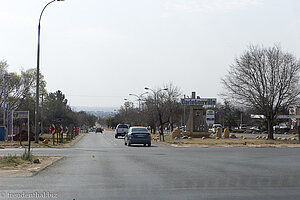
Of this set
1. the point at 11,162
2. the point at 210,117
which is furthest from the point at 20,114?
the point at 210,117

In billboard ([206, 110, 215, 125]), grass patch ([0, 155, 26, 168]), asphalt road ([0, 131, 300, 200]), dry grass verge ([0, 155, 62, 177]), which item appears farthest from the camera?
billboard ([206, 110, 215, 125])

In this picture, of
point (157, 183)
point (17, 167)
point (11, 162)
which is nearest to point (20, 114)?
point (11, 162)

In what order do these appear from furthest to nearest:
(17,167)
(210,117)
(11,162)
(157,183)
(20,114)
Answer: (210,117), (20,114), (11,162), (17,167), (157,183)

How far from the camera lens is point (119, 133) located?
61.3 metres

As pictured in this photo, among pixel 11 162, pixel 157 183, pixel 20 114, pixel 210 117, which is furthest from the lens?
pixel 210 117

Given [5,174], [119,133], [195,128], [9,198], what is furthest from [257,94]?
[9,198]

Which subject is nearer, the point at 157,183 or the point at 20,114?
the point at 157,183

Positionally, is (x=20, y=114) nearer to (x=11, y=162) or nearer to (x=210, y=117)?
(x=11, y=162)

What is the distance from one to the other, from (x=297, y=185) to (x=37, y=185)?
6.90 metres

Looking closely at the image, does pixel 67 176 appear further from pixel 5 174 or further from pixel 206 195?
pixel 206 195

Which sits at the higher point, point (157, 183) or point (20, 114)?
point (20, 114)

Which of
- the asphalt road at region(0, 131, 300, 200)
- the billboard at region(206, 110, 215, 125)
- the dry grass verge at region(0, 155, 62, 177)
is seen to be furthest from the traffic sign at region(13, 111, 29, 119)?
the billboard at region(206, 110, 215, 125)

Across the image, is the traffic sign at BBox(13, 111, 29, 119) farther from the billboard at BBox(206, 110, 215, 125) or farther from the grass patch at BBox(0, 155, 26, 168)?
the billboard at BBox(206, 110, 215, 125)

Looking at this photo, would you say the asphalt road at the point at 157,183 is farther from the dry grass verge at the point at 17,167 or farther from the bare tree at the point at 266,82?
the bare tree at the point at 266,82
